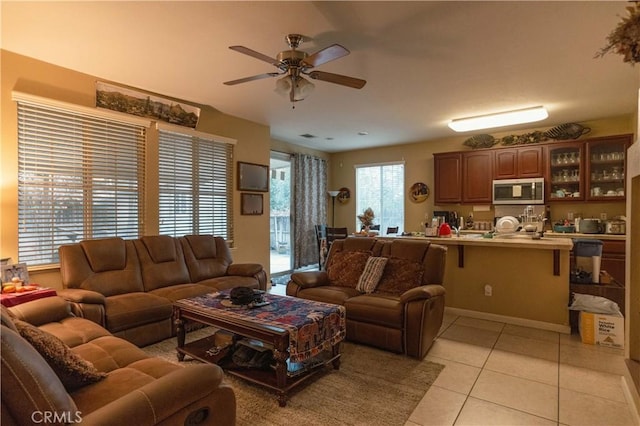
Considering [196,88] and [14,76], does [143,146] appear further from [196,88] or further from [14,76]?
[14,76]

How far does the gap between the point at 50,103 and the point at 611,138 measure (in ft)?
23.1

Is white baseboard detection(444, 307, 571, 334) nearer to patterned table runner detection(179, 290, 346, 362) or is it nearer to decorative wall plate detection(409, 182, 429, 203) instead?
patterned table runner detection(179, 290, 346, 362)

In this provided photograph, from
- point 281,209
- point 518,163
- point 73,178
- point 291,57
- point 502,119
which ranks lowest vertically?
point 281,209

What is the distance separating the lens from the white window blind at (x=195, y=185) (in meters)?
4.26

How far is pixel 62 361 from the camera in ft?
4.74

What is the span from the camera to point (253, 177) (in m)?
5.38

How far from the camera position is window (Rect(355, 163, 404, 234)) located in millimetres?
7227

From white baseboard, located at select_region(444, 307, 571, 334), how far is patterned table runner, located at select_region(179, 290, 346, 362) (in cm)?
216

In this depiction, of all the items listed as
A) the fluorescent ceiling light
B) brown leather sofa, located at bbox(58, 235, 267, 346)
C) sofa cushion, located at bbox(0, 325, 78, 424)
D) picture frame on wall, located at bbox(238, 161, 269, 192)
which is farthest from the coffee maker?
sofa cushion, located at bbox(0, 325, 78, 424)

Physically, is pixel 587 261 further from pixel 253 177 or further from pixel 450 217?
pixel 253 177

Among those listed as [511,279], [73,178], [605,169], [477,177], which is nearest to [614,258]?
[605,169]

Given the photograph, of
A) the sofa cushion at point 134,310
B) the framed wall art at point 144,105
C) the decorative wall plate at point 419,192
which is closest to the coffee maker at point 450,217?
the decorative wall plate at point 419,192

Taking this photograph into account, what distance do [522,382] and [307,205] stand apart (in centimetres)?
517

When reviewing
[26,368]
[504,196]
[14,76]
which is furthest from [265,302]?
[504,196]
